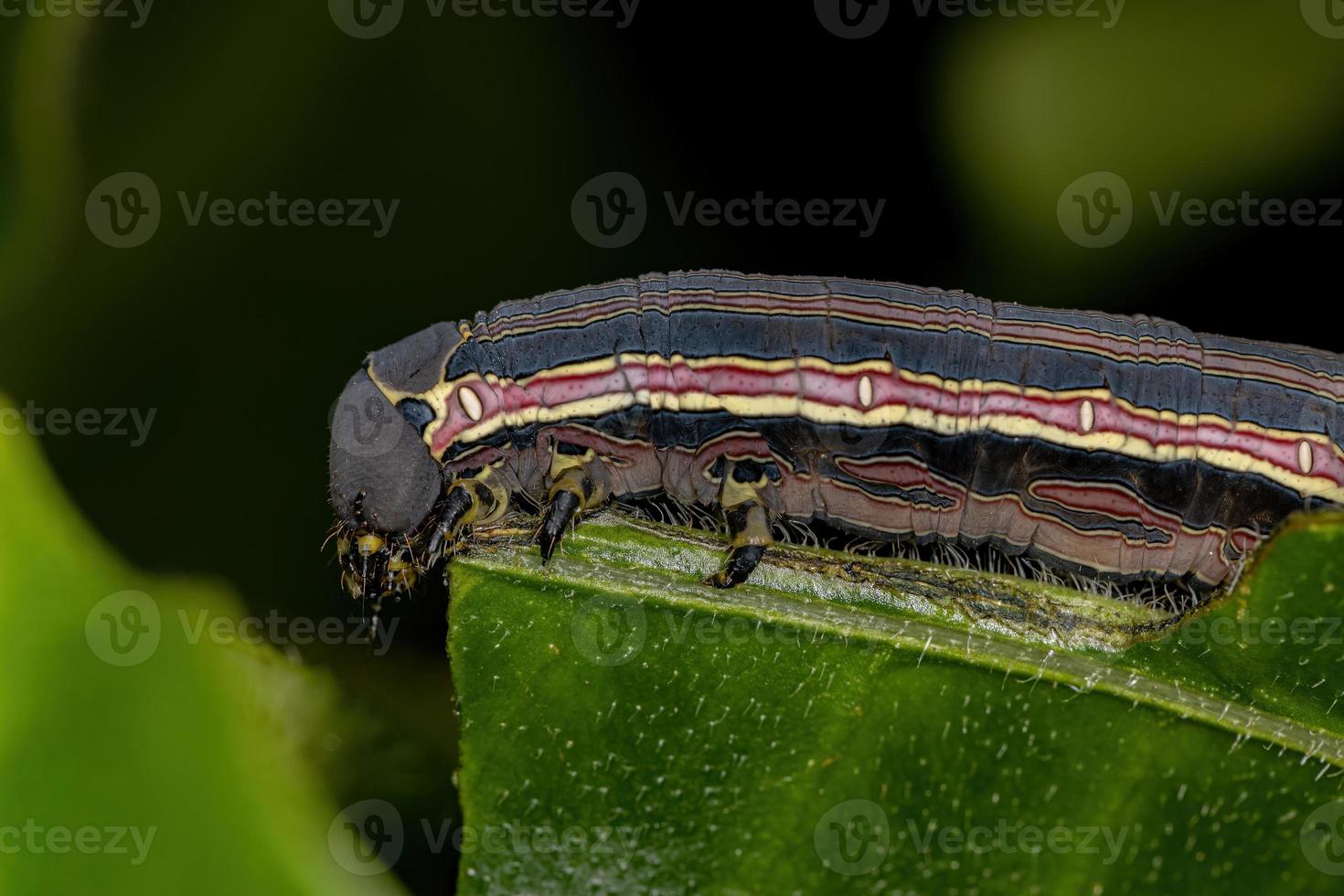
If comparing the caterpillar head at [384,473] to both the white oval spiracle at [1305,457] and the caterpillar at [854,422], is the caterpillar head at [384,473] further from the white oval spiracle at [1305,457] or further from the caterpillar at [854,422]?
the white oval spiracle at [1305,457]

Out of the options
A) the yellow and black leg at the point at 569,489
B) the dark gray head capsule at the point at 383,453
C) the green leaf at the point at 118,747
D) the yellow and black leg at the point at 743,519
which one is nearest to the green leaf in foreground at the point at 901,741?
the yellow and black leg at the point at 743,519

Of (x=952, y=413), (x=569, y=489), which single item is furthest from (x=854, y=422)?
(x=569, y=489)

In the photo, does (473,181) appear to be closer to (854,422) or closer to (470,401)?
(470,401)

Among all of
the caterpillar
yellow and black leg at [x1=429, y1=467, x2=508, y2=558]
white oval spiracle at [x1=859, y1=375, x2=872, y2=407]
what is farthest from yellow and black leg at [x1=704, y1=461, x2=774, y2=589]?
yellow and black leg at [x1=429, y1=467, x2=508, y2=558]

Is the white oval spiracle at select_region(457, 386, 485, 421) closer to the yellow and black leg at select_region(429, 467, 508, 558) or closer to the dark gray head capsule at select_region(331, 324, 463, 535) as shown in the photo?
the dark gray head capsule at select_region(331, 324, 463, 535)

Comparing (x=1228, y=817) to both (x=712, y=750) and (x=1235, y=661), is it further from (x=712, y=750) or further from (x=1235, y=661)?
(x=712, y=750)

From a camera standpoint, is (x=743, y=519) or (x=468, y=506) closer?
(x=743, y=519)
